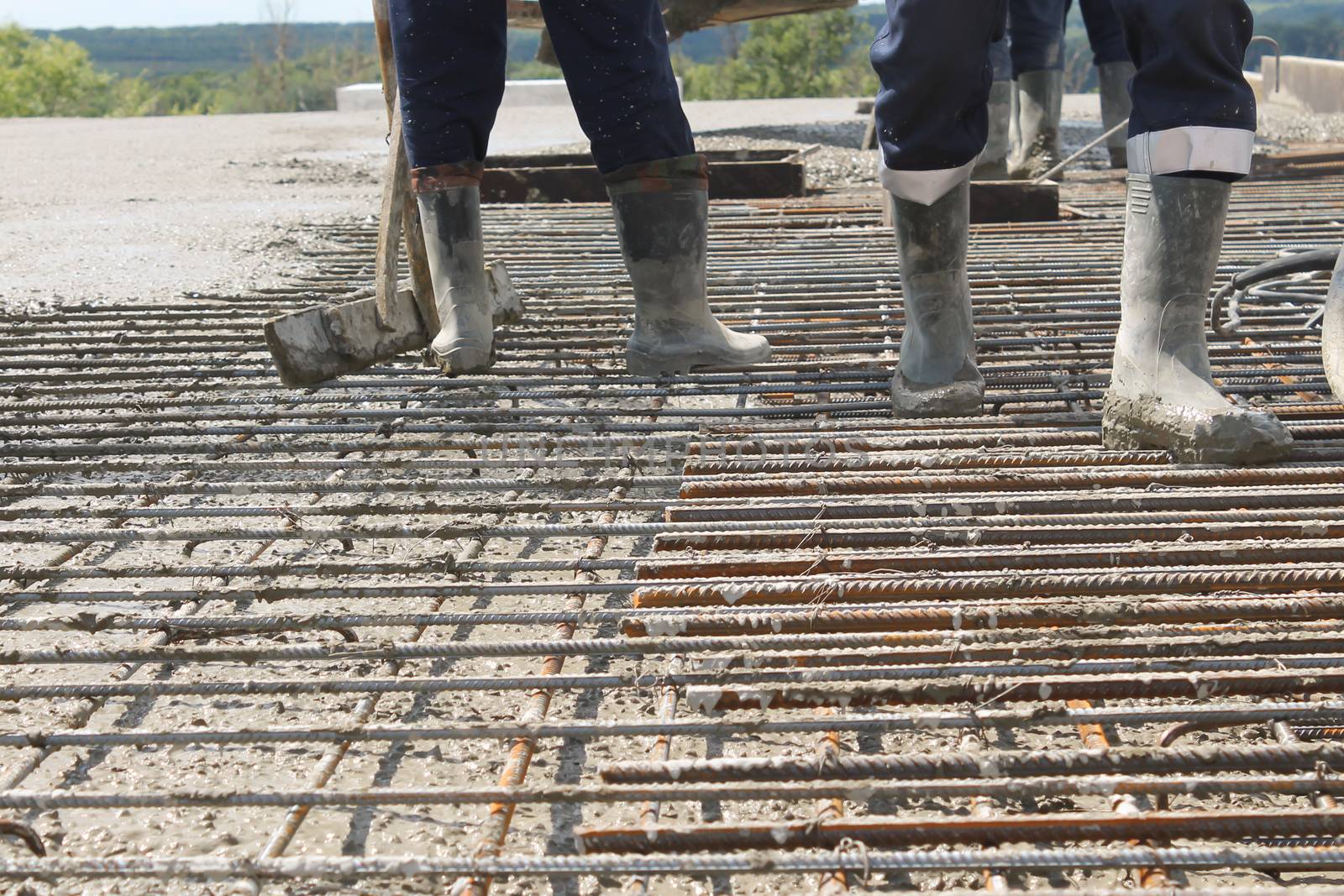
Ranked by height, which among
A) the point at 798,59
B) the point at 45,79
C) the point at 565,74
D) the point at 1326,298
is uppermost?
the point at 45,79

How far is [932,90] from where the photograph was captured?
6.65 feet

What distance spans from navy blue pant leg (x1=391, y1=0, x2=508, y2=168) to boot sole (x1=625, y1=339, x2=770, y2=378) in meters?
0.51

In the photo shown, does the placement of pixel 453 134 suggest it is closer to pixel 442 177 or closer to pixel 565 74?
pixel 442 177

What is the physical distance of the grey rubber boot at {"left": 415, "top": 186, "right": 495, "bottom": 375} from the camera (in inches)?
96.0

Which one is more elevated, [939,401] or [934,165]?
[934,165]

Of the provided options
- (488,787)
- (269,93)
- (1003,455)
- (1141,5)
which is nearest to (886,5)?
(1141,5)

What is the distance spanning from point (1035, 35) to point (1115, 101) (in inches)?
25.0

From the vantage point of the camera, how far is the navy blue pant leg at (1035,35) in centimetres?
532

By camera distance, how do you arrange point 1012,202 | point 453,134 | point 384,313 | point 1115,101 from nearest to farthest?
point 453,134 → point 384,313 → point 1012,202 → point 1115,101

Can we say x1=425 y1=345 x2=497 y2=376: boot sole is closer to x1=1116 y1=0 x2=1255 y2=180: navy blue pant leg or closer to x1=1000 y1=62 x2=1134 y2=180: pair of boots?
x1=1116 y1=0 x2=1255 y2=180: navy blue pant leg

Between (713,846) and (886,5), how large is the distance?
149cm

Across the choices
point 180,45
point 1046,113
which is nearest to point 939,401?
point 1046,113

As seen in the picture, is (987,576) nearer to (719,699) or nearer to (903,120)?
(719,699)

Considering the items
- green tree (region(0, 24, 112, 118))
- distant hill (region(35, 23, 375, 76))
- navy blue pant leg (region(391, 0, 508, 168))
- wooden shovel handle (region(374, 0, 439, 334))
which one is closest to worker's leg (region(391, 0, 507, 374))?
navy blue pant leg (region(391, 0, 508, 168))
